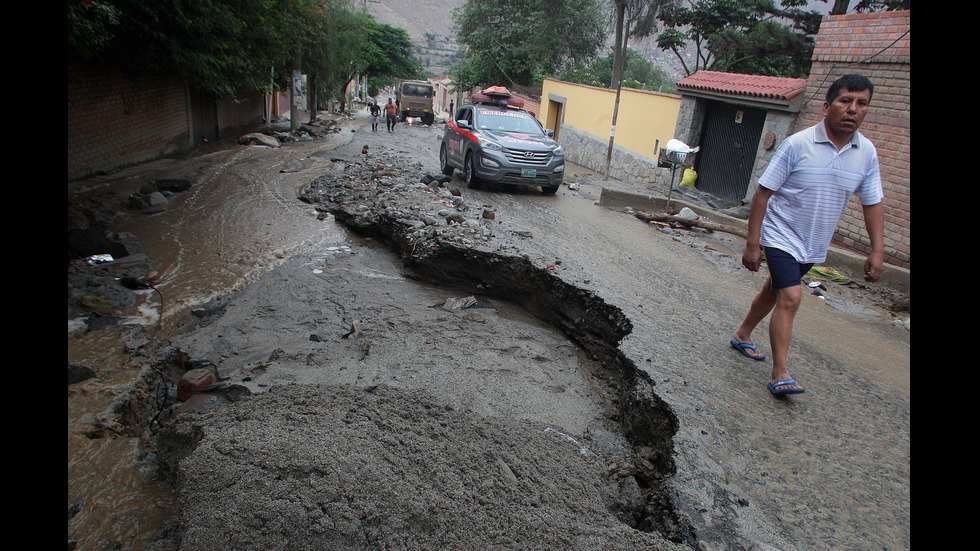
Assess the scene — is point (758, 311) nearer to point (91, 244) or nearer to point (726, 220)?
point (726, 220)

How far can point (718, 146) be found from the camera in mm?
12633

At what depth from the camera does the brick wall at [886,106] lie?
7.76 m

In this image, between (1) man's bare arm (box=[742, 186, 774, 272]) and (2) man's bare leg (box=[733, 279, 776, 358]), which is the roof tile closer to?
(2) man's bare leg (box=[733, 279, 776, 358])

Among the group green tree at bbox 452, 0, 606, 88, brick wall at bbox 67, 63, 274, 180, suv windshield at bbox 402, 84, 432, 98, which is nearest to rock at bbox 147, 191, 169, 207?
brick wall at bbox 67, 63, 274, 180

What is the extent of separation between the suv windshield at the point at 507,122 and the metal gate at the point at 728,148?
14.0ft

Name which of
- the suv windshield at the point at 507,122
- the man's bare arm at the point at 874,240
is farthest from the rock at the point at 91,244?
the man's bare arm at the point at 874,240

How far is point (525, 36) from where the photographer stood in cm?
3306

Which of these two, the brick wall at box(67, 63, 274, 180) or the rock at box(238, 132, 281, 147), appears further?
the rock at box(238, 132, 281, 147)

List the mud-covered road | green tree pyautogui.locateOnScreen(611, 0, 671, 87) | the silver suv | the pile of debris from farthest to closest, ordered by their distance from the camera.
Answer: green tree pyautogui.locateOnScreen(611, 0, 671, 87), the silver suv, the pile of debris, the mud-covered road

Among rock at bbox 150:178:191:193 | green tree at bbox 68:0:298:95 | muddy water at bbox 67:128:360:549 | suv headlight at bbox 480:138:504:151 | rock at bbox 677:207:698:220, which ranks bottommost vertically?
muddy water at bbox 67:128:360:549

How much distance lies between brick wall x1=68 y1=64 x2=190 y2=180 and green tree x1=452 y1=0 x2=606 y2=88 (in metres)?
22.8

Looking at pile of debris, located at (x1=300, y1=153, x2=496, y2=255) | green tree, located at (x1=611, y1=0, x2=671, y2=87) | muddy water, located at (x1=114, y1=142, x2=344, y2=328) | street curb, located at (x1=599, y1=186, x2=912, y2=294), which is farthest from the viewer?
green tree, located at (x1=611, y1=0, x2=671, y2=87)

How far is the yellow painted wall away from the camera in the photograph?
14266 mm

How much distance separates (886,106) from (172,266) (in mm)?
10073
